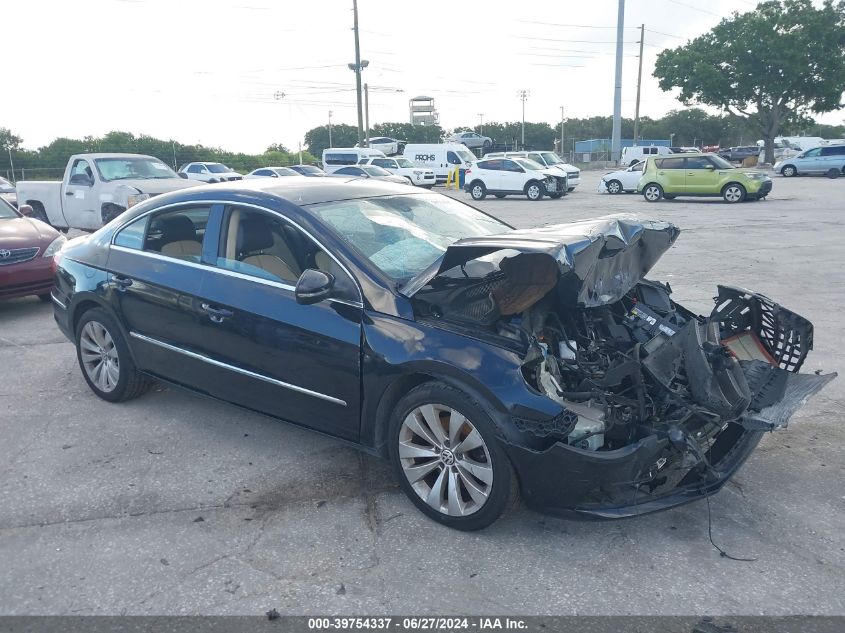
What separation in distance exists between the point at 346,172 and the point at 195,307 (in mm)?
25745

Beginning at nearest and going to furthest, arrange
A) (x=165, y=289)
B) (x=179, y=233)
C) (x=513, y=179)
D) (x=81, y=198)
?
1. (x=165, y=289)
2. (x=179, y=233)
3. (x=81, y=198)
4. (x=513, y=179)

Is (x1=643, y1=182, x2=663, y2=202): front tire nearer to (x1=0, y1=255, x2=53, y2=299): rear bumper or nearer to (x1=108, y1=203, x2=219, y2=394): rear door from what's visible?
(x1=0, y1=255, x2=53, y2=299): rear bumper

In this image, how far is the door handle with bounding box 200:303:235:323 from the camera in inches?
167

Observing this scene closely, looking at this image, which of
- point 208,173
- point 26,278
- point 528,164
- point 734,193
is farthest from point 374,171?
point 26,278

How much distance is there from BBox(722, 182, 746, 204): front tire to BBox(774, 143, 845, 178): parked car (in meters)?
16.5

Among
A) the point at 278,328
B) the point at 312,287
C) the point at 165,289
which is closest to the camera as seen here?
the point at 312,287

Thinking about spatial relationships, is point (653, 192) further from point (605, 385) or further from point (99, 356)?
point (605, 385)

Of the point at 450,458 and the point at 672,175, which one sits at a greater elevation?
the point at 672,175

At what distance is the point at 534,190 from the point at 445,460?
24.0 metres

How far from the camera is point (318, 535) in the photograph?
3.53 meters

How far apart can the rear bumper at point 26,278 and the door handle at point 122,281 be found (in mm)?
3632

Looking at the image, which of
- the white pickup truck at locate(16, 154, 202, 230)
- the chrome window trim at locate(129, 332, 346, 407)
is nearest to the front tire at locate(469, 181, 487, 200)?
the white pickup truck at locate(16, 154, 202, 230)

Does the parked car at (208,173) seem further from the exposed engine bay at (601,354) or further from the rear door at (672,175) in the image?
the exposed engine bay at (601,354)

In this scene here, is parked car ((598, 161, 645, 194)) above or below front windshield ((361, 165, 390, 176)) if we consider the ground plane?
below
